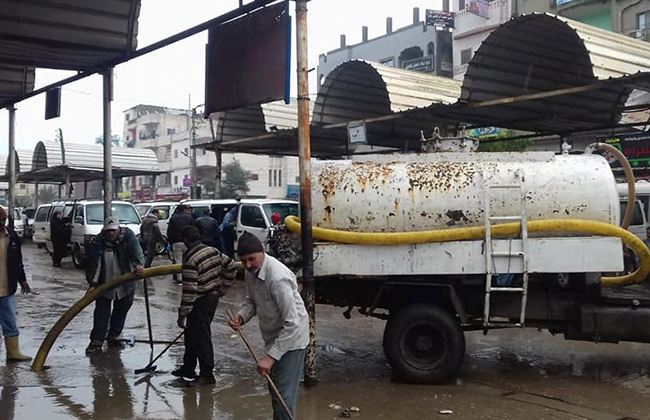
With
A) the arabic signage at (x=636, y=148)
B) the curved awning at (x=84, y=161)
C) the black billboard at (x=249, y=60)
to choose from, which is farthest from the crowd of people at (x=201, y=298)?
the curved awning at (x=84, y=161)

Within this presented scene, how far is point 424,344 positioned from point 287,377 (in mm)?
2632

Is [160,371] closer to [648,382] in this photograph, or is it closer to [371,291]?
[371,291]

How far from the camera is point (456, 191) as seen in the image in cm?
632

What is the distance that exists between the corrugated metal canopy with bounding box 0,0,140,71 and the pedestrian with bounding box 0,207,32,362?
203cm

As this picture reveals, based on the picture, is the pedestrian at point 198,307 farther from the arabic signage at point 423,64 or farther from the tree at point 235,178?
the tree at point 235,178

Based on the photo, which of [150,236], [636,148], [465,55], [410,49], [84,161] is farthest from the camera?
[410,49]

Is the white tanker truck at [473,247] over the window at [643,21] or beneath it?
beneath

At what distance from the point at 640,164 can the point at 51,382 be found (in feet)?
66.2

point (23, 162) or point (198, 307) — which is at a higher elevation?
point (23, 162)

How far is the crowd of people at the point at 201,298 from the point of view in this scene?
13.7 feet

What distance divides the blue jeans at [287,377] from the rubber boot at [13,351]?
14.3 ft

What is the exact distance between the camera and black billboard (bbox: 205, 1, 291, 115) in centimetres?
627

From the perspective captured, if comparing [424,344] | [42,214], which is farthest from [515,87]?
[42,214]

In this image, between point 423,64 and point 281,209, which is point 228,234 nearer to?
point 281,209
